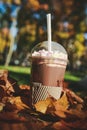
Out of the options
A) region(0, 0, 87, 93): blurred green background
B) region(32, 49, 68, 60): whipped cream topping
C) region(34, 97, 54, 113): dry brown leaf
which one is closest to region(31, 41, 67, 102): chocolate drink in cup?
region(32, 49, 68, 60): whipped cream topping

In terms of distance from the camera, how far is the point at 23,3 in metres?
35.3

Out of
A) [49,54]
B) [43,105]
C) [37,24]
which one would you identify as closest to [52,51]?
[49,54]

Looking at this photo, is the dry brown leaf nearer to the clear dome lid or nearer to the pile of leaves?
the pile of leaves

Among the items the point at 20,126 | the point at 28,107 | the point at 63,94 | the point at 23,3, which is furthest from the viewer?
the point at 23,3

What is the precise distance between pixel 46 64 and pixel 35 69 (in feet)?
0.27

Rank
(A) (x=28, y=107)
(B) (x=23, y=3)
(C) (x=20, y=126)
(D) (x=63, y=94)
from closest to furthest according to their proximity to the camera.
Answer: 1. (C) (x=20, y=126)
2. (A) (x=28, y=107)
3. (D) (x=63, y=94)
4. (B) (x=23, y=3)

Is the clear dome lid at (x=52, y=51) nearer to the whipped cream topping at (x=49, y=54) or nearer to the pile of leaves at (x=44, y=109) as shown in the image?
the whipped cream topping at (x=49, y=54)

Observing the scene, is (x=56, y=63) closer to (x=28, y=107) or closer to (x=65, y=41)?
(x=28, y=107)

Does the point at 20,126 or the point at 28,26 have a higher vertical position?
the point at 28,26

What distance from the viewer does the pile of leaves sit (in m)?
2.08

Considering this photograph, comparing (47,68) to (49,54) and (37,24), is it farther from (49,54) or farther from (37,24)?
(37,24)

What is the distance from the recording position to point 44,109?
7.64 feet

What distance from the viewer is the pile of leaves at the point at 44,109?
81.9 inches

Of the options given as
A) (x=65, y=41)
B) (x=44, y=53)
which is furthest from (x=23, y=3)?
(x=44, y=53)
